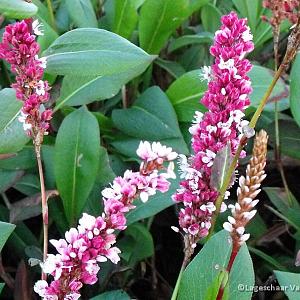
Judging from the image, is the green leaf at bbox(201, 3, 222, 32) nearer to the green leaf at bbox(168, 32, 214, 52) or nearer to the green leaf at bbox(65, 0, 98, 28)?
the green leaf at bbox(168, 32, 214, 52)

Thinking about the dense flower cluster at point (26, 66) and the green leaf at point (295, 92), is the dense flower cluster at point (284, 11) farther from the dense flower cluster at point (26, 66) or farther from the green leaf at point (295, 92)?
the dense flower cluster at point (26, 66)

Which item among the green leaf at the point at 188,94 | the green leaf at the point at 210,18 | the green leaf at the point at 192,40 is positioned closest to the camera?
the green leaf at the point at 188,94

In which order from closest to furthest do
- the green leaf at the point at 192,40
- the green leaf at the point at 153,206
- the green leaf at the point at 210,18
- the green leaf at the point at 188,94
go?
the green leaf at the point at 153,206, the green leaf at the point at 188,94, the green leaf at the point at 192,40, the green leaf at the point at 210,18

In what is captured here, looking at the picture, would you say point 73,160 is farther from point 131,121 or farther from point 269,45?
point 269,45

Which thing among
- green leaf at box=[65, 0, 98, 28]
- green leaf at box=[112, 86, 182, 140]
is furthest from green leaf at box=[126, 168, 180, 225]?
green leaf at box=[65, 0, 98, 28]

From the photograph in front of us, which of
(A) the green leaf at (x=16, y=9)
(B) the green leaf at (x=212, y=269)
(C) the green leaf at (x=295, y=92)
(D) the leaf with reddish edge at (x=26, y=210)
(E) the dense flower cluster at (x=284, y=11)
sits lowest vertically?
(D) the leaf with reddish edge at (x=26, y=210)

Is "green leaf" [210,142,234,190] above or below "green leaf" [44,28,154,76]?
below

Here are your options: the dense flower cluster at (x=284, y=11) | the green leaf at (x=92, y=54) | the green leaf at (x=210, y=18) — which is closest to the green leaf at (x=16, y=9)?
the green leaf at (x=92, y=54)
